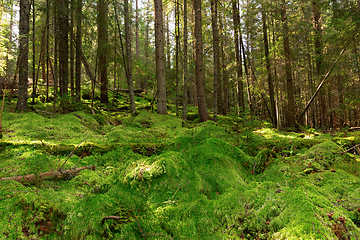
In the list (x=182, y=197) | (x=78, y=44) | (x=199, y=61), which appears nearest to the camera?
(x=182, y=197)

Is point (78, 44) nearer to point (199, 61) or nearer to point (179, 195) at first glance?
point (199, 61)

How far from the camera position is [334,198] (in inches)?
90.0

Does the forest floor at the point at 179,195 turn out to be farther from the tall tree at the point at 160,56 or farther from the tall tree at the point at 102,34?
the tall tree at the point at 102,34

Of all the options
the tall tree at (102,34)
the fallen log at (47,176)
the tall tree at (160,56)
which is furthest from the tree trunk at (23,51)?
the fallen log at (47,176)

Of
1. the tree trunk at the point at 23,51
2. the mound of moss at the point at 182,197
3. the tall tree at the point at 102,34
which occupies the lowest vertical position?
the mound of moss at the point at 182,197

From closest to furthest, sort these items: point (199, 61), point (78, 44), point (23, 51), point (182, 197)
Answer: point (182, 197) < point (23, 51) < point (199, 61) < point (78, 44)

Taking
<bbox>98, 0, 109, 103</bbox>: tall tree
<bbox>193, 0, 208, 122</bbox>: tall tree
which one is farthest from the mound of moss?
<bbox>98, 0, 109, 103</bbox>: tall tree

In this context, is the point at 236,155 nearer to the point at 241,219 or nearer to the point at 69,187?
the point at 241,219

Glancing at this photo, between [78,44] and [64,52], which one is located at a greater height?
[78,44]

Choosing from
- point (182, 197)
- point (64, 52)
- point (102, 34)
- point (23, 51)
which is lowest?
point (182, 197)

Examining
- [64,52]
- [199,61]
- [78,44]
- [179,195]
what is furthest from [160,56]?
[179,195]

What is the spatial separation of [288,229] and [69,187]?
8.53ft

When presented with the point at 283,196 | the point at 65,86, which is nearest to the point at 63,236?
the point at 283,196

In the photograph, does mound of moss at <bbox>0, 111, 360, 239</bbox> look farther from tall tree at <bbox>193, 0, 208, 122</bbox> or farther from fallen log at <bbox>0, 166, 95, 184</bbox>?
tall tree at <bbox>193, 0, 208, 122</bbox>
